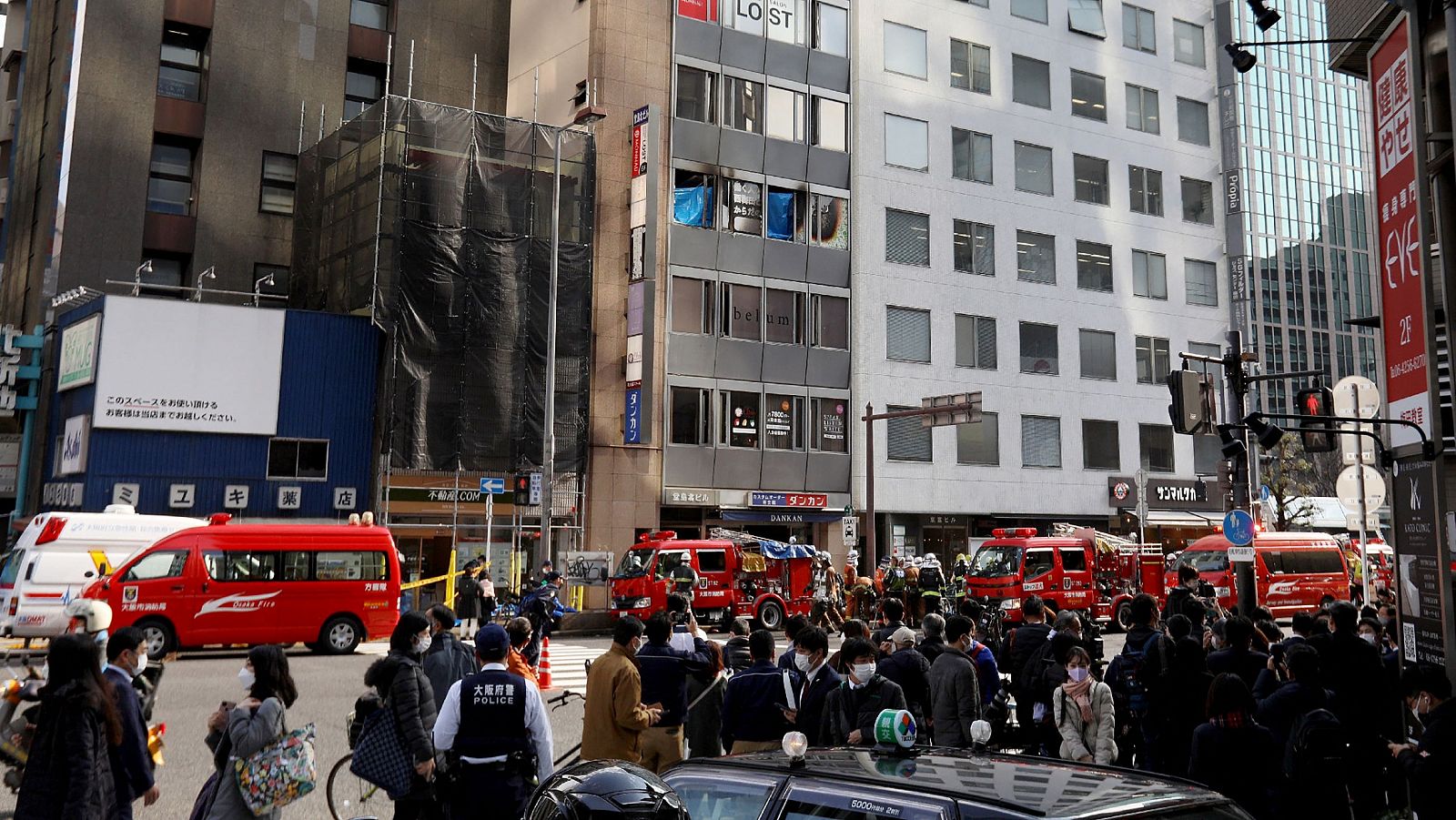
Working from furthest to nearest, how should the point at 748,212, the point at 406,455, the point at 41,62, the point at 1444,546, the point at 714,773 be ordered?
the point at 41,62
the point at 748,212
the point at 406,455
the point at 1444,546
the point at 714,773

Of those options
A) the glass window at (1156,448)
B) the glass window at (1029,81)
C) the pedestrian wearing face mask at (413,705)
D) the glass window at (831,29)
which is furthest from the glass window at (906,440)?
the pedestrian wearing face mask at (413,705)

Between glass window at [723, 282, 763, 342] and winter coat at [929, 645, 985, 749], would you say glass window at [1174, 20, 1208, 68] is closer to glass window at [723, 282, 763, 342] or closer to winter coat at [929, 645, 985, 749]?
glass window at [723, 282, 763, 342]

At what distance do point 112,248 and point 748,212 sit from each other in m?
19.5

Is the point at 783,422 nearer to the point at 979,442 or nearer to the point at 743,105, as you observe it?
the point at 979,442

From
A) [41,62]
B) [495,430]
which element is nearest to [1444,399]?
[495,430]

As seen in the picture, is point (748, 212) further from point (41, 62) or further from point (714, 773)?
point (714, 773)

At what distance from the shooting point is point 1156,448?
45812 millimetres

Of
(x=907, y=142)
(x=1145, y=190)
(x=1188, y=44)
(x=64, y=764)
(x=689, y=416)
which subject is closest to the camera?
(x=64, y=764)

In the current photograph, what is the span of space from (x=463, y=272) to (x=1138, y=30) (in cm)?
3070

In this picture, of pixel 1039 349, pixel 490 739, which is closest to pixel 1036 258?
pixel 1039 349

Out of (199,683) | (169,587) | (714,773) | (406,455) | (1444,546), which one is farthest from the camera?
(406,455)

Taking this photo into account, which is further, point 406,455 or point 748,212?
point 748,212

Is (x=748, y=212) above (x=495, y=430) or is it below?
above

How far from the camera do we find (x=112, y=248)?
116 ft
